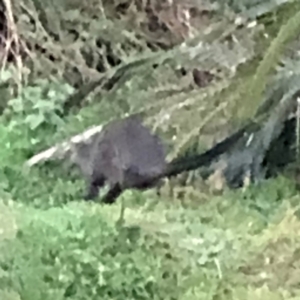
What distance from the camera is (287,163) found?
1169 mm

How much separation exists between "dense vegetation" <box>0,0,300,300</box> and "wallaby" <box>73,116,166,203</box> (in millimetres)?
23

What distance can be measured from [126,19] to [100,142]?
0.92 ft

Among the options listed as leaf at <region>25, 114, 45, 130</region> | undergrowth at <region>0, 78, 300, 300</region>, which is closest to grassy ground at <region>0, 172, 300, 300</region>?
undergrowth at <region>0, 78, 300, 300</region>

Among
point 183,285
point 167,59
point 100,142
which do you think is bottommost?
point 183,285

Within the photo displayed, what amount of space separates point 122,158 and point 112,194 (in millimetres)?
66

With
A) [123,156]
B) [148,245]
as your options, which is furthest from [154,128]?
[148,245]

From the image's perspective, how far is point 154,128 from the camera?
1.11 m

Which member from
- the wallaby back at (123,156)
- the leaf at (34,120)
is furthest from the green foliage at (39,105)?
the wallaby back at (123,156)

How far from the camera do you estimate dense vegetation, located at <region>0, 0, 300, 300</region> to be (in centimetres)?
93

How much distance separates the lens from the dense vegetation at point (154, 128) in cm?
93

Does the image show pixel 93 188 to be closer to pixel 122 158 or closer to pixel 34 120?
pixel 122 158

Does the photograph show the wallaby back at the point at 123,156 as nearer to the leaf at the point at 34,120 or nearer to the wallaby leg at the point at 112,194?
the wallaby leg at the point at 112,194

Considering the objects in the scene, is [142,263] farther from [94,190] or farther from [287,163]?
[287,163]

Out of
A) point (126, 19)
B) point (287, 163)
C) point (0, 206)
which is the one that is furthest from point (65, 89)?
point (287, 163)
